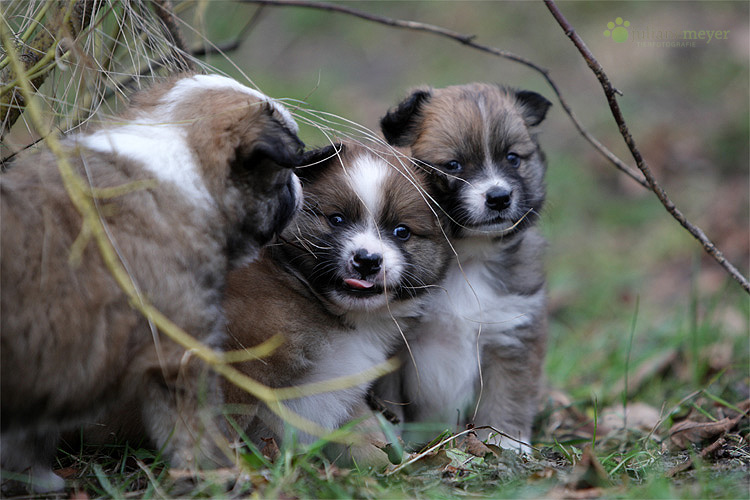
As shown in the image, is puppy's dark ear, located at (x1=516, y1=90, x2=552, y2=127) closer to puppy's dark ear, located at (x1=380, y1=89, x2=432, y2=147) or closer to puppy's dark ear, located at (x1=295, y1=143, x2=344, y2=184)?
puppy's dark ear, located at (x1=380, y1=89, x2=432, y2=147)

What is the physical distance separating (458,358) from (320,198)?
109 centimetres

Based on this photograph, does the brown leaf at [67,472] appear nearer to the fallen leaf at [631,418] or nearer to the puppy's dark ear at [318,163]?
the puppy's dark ear at [318,163]

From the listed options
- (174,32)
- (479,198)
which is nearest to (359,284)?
(479,198)

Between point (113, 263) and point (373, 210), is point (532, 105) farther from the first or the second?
point (113, 263)

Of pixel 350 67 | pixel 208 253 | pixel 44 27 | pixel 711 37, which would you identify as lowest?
pixel 208 253

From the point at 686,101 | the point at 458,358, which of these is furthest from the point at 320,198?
the point at 686,101

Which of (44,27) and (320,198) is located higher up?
(44,27)

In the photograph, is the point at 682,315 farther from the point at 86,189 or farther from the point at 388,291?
the point at 86,189

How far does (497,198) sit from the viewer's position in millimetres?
3564

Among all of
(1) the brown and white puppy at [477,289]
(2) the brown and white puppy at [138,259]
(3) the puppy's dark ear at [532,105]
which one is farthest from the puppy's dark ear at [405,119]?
(2) the brown and white puppy at [138,259]

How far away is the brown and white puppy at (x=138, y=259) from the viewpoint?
244cm

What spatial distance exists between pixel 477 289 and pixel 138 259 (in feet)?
6.10

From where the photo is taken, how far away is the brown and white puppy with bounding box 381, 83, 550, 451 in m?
3.73

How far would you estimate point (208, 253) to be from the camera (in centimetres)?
274
